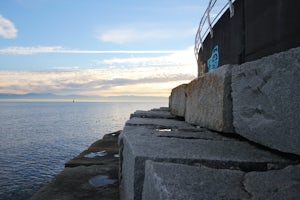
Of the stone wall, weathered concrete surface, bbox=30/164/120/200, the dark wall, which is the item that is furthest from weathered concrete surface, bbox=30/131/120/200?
the dark wall

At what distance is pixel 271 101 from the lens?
2.49 metres

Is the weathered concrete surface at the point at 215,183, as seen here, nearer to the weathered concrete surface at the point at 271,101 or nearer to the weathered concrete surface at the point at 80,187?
the weathered concrete surface at the point at 271,101

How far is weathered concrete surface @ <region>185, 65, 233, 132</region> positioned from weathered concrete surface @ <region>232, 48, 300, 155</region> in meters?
0.19

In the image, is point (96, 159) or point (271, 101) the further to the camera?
point (96, 159)

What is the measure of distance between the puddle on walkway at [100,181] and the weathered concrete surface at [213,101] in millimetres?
1505

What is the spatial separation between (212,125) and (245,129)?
3.06ft

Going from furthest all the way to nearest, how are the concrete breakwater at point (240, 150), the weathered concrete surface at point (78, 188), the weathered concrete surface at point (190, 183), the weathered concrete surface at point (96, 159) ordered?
the weathered concrete surface at point (96, 159)
the weathered concrete surface at point (78, 188)
the concrete breakwater at point (240, 150)
the weathered concrete surface at point (190, 183)

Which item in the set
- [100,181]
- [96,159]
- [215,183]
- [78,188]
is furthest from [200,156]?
[96,159]

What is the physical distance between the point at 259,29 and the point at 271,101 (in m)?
2.33

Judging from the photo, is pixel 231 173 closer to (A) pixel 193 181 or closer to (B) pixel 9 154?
(A) pixel 193 181

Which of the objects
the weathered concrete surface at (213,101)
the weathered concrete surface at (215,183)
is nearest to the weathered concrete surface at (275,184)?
the weathered concrete surface at (215,183)

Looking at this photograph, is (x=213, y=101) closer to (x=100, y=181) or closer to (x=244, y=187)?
(x=244, y=187)

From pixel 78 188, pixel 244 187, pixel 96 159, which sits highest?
pixel 244 187

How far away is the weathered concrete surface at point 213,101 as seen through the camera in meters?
3.41
